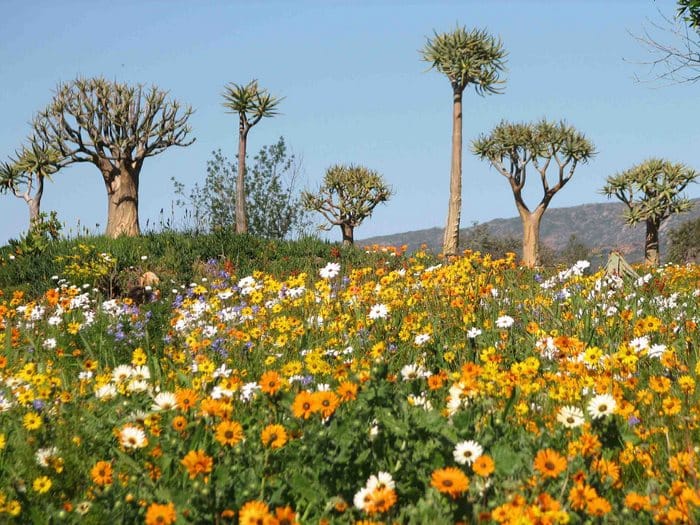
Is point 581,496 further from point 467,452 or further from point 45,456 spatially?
point 45,456

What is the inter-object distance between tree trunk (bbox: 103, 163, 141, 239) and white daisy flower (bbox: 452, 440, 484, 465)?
26.9m

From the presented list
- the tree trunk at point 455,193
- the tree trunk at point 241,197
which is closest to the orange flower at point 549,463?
the tree trunk at point 455,193

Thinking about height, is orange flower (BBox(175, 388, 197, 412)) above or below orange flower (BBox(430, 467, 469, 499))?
above

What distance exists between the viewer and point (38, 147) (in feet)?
96.5

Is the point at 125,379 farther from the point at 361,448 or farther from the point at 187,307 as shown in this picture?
the point at 187,307

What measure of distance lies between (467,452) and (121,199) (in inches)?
1076

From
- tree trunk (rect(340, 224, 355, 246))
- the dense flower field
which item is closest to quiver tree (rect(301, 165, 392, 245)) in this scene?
tree trunk (rect(340, 224, 355, 246))

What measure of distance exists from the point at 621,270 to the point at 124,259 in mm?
10703

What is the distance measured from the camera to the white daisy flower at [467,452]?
246cm

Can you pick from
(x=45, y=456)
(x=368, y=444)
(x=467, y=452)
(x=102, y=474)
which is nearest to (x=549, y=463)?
(x=467, y=452)

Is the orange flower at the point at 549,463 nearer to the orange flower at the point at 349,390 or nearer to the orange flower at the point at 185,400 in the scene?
the orange flower at the point at 349,390

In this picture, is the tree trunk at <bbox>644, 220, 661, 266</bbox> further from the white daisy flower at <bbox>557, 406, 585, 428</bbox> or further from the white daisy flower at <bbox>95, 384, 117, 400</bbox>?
the white daisy flower at <bbox>95, 384, 117, 400</bbox>

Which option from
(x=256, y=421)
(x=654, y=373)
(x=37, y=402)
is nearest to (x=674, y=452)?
(x=654, y=373)

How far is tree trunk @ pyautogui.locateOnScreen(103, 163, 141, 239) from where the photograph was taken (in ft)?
91.9
